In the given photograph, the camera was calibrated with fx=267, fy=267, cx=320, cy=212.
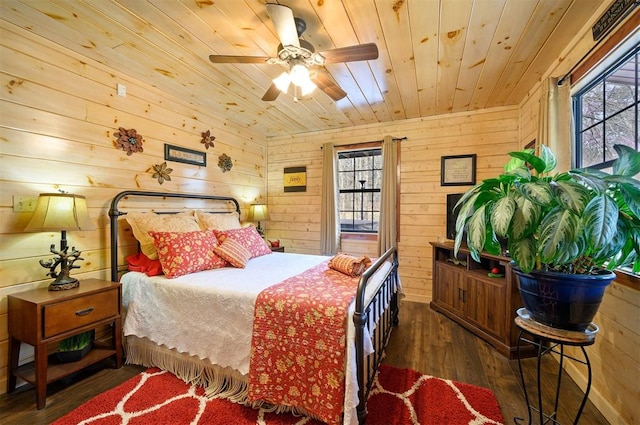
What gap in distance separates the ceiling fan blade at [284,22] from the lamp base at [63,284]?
7.21 feet

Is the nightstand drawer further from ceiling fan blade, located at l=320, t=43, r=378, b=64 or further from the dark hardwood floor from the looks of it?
ceiling fan blade, located at l=320, t=43, r=378, b=64

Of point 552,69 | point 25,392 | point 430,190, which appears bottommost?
point 25,392

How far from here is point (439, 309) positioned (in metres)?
3.17

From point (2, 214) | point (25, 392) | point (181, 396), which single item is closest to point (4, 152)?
point (2, 214)

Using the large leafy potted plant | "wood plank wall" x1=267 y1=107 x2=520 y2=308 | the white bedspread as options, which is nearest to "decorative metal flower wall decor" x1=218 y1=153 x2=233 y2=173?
"wood plank wall" x1=267 y1=107 x2=520 y2=308

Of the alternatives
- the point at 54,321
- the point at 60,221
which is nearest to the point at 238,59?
the point at 60,221

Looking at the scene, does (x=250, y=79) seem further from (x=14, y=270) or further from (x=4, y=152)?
(x=14, y=270)

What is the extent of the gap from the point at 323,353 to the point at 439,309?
2.27 m

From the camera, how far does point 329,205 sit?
3955 mm

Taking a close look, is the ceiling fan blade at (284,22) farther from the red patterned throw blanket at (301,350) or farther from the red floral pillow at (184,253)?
the red floral pillow at (184,253)

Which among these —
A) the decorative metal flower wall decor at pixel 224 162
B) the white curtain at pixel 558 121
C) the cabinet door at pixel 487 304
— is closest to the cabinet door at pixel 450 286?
the cabinet door at pixel 487 304

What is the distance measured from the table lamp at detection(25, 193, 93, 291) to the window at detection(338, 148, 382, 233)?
118 inches

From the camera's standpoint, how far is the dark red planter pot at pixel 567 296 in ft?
3.63

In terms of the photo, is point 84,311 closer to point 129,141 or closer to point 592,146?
point 129,141
